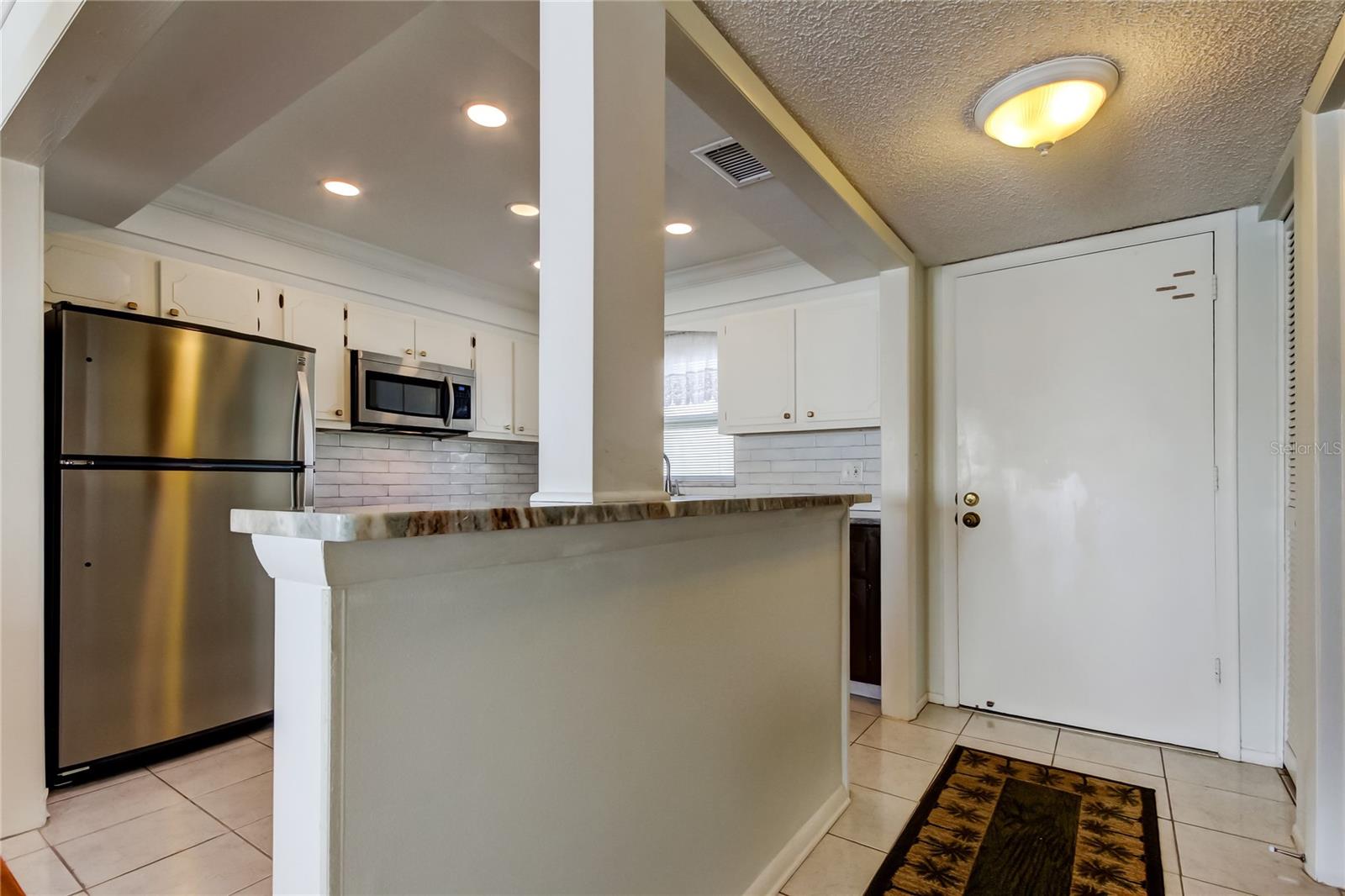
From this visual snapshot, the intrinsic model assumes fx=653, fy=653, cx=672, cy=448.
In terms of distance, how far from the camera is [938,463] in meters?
3.32

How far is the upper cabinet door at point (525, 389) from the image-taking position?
14.8 ft

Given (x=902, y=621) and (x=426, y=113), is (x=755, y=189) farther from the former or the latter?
(x=902, y=621)

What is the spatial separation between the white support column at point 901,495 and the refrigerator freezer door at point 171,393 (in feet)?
9.19

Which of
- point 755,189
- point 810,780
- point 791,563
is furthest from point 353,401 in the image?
point 810,780

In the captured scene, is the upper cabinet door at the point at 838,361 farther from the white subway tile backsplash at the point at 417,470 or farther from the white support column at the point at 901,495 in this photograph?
the white subway tile backsplash at the point at 417,470

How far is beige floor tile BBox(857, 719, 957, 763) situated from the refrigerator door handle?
8.98ft

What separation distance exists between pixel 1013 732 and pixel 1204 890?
1124 millimetres

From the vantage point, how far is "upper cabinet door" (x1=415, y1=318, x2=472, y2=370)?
391 centimetres

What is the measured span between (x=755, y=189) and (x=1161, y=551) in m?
2.29

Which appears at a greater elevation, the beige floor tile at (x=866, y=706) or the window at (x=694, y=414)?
the window at (x=694, y=414)

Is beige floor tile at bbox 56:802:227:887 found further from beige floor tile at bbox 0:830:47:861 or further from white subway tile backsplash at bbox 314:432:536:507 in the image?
white subway tile backsplash at bbox 314:432:536:507

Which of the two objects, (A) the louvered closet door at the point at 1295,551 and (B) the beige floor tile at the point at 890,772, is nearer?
(A) the louvered closet door at the point at 1295,551

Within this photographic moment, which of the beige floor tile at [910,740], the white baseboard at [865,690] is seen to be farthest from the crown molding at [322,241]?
the beige floor tile at [910,740]

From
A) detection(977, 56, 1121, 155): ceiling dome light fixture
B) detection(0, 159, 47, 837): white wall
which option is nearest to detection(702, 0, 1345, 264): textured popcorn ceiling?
detection(977, 56, 1121, 155): ceiling dome light fixture
